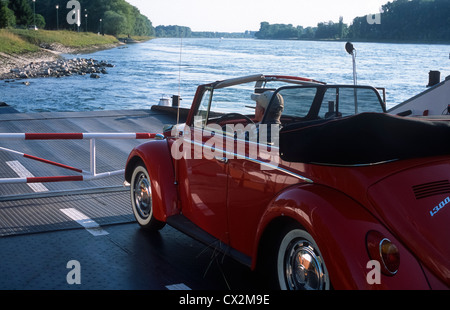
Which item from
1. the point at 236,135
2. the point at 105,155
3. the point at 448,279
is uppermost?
the point at 236,135

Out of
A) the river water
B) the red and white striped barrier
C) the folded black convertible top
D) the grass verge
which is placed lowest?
the river water

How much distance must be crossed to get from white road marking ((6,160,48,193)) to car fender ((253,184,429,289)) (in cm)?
523

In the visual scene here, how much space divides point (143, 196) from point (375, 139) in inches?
129

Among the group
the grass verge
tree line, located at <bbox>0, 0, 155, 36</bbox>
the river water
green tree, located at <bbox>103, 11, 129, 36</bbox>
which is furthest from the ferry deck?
green tree, located at <bbox>103, 11, 129, 36</bbox>

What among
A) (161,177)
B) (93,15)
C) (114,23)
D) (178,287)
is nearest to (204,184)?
(161,177)

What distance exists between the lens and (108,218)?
6.53 m

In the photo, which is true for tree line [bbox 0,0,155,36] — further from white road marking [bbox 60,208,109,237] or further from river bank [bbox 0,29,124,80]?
white road marking [bbox 60,208,109,237]

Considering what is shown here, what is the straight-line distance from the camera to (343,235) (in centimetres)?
327

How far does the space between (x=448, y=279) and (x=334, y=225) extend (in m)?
0.66

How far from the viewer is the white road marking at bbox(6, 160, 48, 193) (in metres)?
8.01
